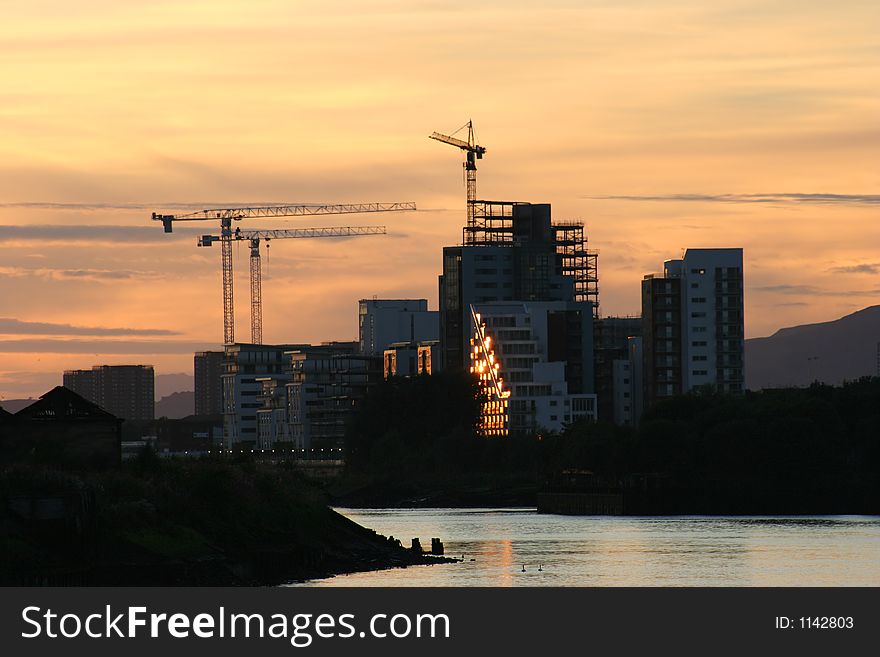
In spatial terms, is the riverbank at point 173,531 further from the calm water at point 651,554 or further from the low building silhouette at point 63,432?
the calm water at point 651,554

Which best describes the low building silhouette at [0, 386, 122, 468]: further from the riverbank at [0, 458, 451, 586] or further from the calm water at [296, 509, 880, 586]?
the calm water at [296, 509, 880, 586]

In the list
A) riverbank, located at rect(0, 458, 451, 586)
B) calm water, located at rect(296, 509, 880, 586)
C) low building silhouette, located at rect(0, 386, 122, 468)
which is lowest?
calm water, located at rect(296, 509, 880, 586)

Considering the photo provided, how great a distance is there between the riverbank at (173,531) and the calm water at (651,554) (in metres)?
3.83

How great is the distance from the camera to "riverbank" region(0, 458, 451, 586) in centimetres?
8188

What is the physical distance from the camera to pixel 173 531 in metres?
93.2

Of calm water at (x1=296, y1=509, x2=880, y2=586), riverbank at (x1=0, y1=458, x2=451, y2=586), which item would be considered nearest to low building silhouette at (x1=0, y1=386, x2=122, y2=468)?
riverbank at (x1=0, y1=458, x2=451, y2=586)

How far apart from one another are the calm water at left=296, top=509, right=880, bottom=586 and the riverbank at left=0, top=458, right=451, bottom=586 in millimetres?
3833

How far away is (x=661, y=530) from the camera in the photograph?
576ft

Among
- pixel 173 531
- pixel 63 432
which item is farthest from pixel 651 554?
pixel 173 531

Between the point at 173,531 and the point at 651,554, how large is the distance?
4871cm
